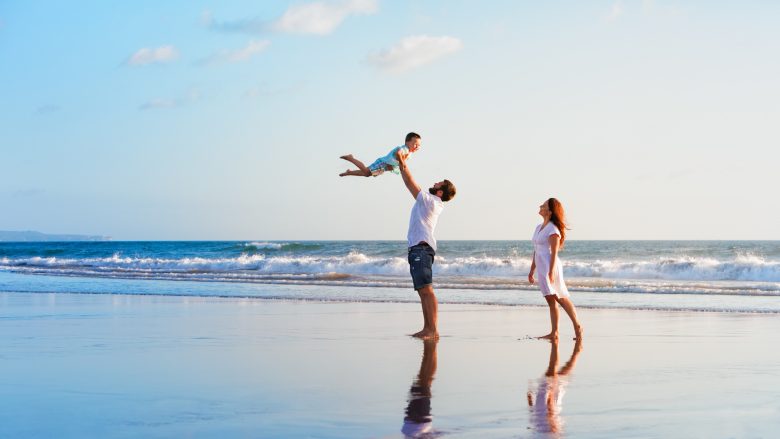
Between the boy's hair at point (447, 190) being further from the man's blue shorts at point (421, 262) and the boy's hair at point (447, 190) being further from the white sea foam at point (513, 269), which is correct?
the white sea foam at point (513, 269)

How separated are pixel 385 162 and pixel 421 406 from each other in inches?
161

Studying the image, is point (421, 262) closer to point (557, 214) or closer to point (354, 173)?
point (354, 173)

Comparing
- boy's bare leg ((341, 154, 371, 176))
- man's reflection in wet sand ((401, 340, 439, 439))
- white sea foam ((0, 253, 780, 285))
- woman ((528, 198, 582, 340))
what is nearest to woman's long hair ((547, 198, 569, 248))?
woman ((528, 198, 582, 340))

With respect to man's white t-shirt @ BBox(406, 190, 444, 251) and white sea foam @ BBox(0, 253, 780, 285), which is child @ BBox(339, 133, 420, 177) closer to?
man's white t-shirt @ BBox(406, 190, 444, 251)

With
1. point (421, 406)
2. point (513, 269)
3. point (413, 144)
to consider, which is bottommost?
point (421, 406)

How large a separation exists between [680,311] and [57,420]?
36.3 ft

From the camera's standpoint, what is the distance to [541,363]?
25.7 ft

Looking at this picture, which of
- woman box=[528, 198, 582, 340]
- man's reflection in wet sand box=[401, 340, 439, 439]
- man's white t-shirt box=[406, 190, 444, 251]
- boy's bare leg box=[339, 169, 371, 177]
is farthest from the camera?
woman box=[528, 198, 582, 340]

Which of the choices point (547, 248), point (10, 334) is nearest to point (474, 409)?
point (547, 248)

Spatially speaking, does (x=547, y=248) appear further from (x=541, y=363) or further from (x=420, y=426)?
(x=420, y=426)

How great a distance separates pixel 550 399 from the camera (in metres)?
5.91

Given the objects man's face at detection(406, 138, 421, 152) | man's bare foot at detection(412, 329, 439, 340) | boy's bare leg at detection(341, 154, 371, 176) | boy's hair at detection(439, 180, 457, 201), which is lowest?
man's bare foot at detection(412, 329, 439, 340)

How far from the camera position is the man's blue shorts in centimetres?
979

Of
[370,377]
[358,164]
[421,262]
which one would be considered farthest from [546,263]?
[370,377]
